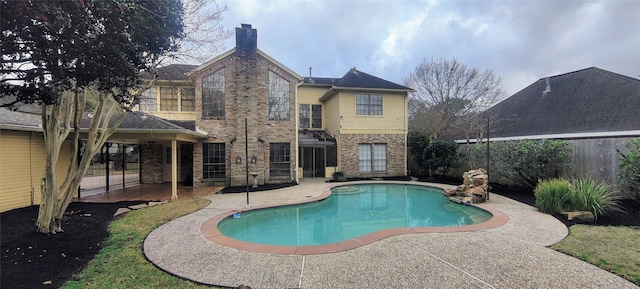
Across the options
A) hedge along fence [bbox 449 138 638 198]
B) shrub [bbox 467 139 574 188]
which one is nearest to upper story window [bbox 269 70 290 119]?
shrub [bbox 467 139 574 188]

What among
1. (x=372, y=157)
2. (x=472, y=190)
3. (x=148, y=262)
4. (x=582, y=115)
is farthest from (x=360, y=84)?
(x=148, y=262)

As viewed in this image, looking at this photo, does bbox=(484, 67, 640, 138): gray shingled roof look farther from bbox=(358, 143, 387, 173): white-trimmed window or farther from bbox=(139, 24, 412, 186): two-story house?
bbox=(358, 143, 387, 173): white-trimmed window

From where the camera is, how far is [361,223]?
8.86m

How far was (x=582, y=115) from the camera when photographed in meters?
14.4

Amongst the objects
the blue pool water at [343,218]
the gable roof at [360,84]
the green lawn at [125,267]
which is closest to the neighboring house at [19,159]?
the green lawn at [125,267]

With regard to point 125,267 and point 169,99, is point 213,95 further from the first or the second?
point 125,267

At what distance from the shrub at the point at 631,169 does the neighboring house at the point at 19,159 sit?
19222 mm

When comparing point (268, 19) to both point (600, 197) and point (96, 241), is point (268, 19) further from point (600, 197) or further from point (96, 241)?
point (600, 197)

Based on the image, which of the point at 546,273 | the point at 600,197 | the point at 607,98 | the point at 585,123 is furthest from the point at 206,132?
the point at 607,98

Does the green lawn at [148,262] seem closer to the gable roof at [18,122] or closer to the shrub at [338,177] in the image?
the gable roof at [18,122]

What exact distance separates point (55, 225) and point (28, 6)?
20.1 ft

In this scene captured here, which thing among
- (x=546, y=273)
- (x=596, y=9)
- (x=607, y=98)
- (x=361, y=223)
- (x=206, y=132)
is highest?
(x=596, y=9)

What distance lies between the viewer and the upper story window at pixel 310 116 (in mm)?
20500

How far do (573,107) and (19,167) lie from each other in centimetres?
2588
